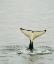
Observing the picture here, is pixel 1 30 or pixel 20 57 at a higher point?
pixel 1 30

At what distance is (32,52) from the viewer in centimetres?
2212

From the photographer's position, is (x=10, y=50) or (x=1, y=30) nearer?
(x=10, y=50)

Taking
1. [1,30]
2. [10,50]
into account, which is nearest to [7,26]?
[1,30]

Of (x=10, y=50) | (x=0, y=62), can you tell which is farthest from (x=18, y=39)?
(x=0, y=62)

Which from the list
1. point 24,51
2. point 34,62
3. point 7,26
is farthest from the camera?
point 7,26

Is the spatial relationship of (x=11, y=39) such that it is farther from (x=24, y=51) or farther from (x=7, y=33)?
(x=24, y=51)

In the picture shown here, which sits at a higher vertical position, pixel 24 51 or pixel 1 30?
pixel 1 30

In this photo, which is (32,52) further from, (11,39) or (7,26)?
(7,26)

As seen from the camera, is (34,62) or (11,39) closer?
(34,62)

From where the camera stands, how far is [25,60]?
21.3 meters

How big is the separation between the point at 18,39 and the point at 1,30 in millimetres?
5684

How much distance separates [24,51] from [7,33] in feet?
35.6

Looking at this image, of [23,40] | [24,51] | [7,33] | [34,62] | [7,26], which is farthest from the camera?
[7,26]

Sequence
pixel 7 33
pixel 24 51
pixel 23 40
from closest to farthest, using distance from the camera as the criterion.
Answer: pixel 24 51 → pixel 23 40 → pixel 7 33
